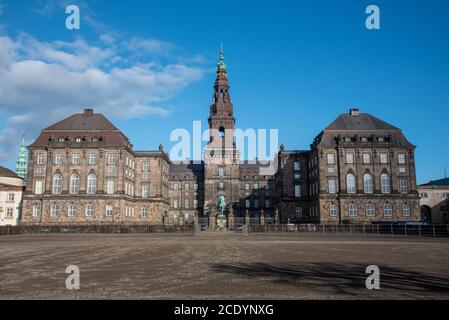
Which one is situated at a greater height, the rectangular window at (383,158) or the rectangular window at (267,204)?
the rectangular window at (383,158)

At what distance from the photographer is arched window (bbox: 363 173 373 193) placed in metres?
66.1

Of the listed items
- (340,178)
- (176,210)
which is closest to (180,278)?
(340,178)

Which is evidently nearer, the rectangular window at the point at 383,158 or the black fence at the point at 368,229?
the black fence at the point at 368,229

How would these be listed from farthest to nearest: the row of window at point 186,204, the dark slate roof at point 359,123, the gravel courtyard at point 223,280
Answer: the row of window at point 186,204 → the dark slate roof at point 359,123 → the gravel courtyard at point 223,280

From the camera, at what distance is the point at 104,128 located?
68.1m

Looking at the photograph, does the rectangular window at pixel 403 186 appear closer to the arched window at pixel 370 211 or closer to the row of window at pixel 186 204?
the arched window at pixel 370 211

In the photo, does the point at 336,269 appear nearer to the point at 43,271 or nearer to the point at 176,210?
the point at 43,271

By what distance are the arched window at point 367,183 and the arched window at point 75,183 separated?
160 ft

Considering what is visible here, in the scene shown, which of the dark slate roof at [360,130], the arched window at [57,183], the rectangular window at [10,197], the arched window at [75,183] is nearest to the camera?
the arched window at [57,183]

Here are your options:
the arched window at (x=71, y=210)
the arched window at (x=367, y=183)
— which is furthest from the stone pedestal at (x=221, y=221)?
the arched window at (x=367, y=183)

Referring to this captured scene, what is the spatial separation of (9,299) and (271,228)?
48666 millimetres

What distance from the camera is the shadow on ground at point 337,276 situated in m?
9.29

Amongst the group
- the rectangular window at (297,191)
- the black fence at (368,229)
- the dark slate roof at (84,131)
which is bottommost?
the black fence at (368,229)

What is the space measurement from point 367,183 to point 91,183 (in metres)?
47.3
